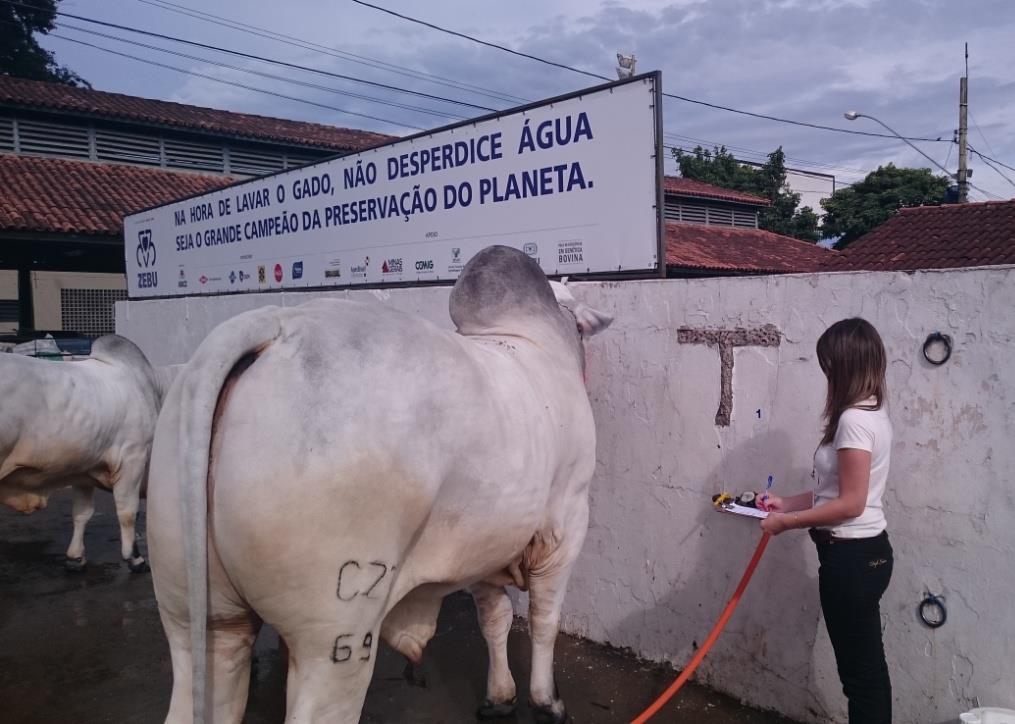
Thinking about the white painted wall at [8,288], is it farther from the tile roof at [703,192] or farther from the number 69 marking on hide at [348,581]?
the number 69 marking on hide at [348,581]

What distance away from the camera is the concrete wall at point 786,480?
296cm

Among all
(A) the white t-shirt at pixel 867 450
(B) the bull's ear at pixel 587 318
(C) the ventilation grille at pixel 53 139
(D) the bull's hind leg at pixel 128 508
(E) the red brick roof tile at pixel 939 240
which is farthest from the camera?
(C) the ventilation grille at pixel 53 139

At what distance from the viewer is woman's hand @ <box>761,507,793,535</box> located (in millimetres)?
2721

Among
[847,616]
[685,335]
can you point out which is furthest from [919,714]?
[685,335]

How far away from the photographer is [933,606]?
3.08 m

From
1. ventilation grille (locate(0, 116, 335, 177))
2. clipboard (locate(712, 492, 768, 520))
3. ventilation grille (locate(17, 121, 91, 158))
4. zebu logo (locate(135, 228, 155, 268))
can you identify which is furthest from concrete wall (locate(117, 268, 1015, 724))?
ventilation grille (locate(17, 121, 91, 158))

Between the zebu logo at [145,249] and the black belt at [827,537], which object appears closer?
the black belt at [827,537]

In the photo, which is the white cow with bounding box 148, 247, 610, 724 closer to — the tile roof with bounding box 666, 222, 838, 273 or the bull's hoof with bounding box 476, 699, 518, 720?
the bull's hoof with bounding box 476, 699, 518, 720

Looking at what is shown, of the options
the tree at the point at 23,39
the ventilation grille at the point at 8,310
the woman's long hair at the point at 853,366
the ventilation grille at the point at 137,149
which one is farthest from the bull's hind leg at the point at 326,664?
the tree at the point at 23,39

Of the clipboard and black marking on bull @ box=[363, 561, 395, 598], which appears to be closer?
black marking on bull @ box=[363, 561, 395, 598]

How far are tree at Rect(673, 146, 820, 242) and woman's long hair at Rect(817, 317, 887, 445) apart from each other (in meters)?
26.7

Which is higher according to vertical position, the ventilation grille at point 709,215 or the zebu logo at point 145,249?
the ventilation grille at point 709,215

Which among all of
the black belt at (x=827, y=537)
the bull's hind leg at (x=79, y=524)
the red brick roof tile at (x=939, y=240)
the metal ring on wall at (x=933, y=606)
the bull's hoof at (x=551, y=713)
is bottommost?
the bull's hoof at (x=551, y=713)

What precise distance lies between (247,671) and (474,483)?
868 mm
